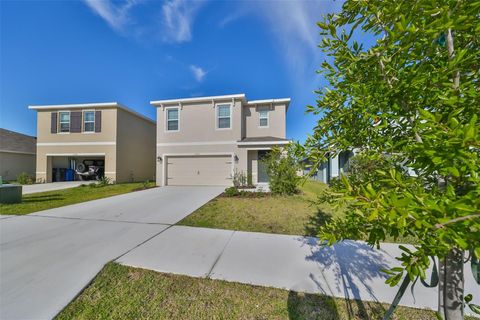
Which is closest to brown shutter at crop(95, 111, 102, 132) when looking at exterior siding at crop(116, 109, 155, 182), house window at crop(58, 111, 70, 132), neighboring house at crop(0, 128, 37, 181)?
exterior siding at crop(116, 109, 155, 182)

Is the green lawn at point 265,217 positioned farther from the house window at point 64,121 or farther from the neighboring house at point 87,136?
the house window at point 64,121

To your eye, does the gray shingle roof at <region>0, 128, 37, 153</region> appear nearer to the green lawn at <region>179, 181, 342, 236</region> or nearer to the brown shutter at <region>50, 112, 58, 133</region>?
the brown shutter at <region>50, 112, 58, 133</region>

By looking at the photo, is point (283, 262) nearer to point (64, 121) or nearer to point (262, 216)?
point (262, 216)

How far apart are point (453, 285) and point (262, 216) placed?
4.59m

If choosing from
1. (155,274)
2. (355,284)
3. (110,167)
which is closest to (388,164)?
(355,284)

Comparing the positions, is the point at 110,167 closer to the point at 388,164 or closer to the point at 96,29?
the point at 96,29

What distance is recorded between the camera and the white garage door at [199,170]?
11.8 meters

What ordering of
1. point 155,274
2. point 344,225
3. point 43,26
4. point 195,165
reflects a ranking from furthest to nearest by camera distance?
1. point 195,165
2. point 43,26
3. point 155,274
4. point 344,225

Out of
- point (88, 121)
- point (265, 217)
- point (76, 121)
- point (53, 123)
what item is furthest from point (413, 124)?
point (53, 123)

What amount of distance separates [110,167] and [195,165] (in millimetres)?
6415

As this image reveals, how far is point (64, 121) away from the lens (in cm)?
1356

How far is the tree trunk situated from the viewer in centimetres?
108

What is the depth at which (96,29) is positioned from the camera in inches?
315

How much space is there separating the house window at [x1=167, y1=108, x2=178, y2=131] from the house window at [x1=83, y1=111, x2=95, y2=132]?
5.94m
